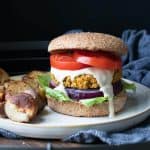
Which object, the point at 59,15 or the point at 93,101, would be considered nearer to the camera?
the point at 93,101

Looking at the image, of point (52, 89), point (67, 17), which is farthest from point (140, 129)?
point (67, 17)

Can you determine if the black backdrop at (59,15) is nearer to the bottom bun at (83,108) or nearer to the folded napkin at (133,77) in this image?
the folded napkin at (133,77)

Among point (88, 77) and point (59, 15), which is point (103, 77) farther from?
point (59, 15)

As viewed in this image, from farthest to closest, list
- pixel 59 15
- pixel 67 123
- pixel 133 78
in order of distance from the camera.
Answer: pixel 59 15 < pixel 133 78 < pixel 67 123

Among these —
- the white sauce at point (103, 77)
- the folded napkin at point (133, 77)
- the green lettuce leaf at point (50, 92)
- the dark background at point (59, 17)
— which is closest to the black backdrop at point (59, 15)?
the dark background at point (59, 17)

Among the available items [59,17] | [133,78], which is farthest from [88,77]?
[59,17]

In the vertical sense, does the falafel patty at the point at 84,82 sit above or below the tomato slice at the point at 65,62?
below
